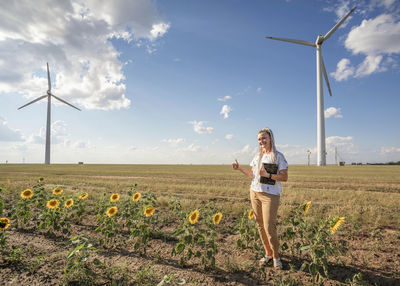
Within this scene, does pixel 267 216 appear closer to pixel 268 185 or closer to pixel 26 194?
pixel 268 185

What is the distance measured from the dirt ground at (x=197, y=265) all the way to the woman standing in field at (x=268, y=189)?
38 cm

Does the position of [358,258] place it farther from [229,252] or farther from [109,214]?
[109,214]

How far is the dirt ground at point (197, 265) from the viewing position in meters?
3.71

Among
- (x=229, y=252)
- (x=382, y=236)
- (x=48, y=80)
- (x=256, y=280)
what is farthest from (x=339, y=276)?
(x=48, y=80)

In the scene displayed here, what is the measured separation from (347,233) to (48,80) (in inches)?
3350

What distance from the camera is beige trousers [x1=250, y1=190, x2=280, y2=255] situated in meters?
3.94

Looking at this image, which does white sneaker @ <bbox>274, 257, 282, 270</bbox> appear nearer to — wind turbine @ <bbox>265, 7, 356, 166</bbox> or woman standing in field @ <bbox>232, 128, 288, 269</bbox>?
woman standing in field @ <bbox>232, 128, 288, 269</bbox>

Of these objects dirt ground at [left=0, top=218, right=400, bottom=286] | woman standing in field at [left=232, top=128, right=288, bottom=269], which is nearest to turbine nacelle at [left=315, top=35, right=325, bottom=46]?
dirt ground at [left=0, top=218, right=400, bottom=286]

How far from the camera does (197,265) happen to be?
4246mm

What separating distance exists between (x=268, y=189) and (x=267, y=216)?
1.41 ft

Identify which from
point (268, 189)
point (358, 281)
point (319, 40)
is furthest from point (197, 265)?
point (319, 40)

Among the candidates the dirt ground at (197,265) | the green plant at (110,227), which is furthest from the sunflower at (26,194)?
the green plant at (110,227)

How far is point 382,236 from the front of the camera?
5.56 m

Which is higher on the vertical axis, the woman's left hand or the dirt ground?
the woman's left hand
